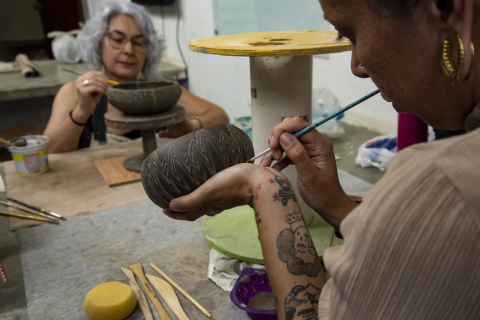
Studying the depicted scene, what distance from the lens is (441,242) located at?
Result: 426 mm

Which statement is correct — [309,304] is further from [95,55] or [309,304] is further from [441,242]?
[95,55]

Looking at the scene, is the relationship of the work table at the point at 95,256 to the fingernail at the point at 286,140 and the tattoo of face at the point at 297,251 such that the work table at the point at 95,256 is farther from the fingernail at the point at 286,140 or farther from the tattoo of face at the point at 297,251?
the fingernail at the point at 286,140

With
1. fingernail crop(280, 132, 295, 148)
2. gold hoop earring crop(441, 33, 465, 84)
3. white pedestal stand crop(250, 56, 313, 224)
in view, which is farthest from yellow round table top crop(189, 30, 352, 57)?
gold hoop earring crop(441, 33, 465, 84)

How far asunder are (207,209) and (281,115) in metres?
0.37

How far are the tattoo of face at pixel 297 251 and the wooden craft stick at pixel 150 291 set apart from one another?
1.00 feet

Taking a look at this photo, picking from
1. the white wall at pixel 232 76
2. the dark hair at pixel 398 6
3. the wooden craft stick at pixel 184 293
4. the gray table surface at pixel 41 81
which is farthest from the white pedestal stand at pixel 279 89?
the gray table surface at pixel 41 81

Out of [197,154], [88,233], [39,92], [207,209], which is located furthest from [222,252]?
[39,92]

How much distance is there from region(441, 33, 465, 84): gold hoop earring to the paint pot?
157 centimetres

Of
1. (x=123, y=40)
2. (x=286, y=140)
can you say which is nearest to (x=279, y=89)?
(x=286, y=140)

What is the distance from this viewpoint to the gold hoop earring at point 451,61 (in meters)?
0.47

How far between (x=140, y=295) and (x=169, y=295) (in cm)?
7

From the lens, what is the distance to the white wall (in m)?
2.00

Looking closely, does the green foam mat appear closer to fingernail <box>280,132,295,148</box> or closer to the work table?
the work table

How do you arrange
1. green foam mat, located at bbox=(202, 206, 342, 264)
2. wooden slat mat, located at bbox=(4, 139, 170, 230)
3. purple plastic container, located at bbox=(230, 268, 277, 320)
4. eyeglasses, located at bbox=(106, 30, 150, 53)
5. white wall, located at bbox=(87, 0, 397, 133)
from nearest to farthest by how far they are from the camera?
purple plastic container, located at bbox=(230, 268, 277, 320)
green foam mat, located at bbox=(202, 206, 342, 264)
wooden slat mat, located at bbox=(4, 139, 170, 230)
white wall, located at bbox=(87, 0, 397, 133)
eyeglasses, located at bbox=(106, 30, 150, 53)
